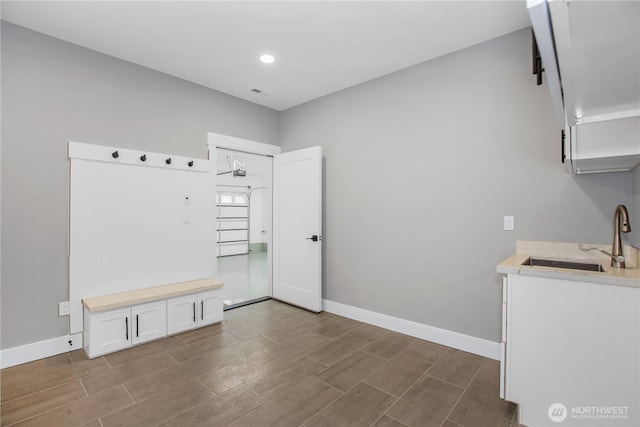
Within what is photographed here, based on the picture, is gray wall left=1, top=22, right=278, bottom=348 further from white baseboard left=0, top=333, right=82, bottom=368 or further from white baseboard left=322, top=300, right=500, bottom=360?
white baseboard left=322, top=300, right=500, bottom=360

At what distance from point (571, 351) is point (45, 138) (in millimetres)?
4119

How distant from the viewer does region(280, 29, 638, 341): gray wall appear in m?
2.37

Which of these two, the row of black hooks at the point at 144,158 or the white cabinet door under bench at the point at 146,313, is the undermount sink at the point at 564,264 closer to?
the white cabinet door under bench at the point at 146,313

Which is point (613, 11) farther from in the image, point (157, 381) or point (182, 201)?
point (182, 201)

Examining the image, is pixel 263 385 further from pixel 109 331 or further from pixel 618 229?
pixel 618 229

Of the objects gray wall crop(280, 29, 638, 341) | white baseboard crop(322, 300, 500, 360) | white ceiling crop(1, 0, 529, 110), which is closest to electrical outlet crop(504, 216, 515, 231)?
gray wall crop(280, 29, 638, 341)

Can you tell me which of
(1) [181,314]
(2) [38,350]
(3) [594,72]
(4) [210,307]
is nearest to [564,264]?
(3) [594,72]

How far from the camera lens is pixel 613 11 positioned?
842mm

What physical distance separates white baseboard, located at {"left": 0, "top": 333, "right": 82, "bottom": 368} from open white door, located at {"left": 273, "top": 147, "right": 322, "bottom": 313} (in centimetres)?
227

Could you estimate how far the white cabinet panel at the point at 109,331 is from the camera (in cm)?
256

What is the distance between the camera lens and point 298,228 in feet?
13.1

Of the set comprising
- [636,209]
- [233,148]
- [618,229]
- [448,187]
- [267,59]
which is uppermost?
[267,59]

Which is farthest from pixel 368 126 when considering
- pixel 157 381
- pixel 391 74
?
pixel 157 381

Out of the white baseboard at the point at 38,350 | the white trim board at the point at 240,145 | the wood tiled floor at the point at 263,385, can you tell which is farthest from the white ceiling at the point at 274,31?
the wood tiled floor at the point at 263,385
